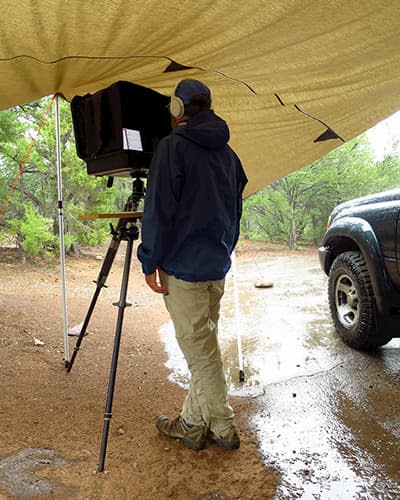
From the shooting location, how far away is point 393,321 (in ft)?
11.9

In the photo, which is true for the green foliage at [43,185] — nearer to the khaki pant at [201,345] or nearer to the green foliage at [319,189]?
the green foliage at [319,189]

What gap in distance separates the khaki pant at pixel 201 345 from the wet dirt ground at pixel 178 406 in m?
0.21

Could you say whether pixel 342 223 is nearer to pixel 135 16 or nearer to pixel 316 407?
A: pixel 316 407

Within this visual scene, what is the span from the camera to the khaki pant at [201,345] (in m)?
2.27

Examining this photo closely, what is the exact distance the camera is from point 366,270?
12.6ft

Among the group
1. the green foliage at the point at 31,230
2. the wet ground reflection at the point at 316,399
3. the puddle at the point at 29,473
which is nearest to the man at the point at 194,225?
the wet ground reflection at the point at 316,399

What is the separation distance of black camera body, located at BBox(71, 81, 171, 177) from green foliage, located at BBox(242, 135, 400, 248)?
9.32m

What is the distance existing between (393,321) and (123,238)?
245 centimetres

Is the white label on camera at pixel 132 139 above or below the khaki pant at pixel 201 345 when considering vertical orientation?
above

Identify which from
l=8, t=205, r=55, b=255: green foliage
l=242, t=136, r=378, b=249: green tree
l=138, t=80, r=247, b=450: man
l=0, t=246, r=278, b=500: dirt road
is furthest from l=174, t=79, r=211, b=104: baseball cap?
l=242, t=136, r=378, b=249: green tree

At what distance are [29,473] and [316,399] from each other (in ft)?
6.53

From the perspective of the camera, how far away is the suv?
3.55m

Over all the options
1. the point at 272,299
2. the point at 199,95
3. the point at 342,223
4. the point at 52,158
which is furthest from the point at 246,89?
the point at 52,158

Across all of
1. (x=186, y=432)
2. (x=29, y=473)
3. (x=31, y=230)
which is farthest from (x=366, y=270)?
(x=31, y=230)
